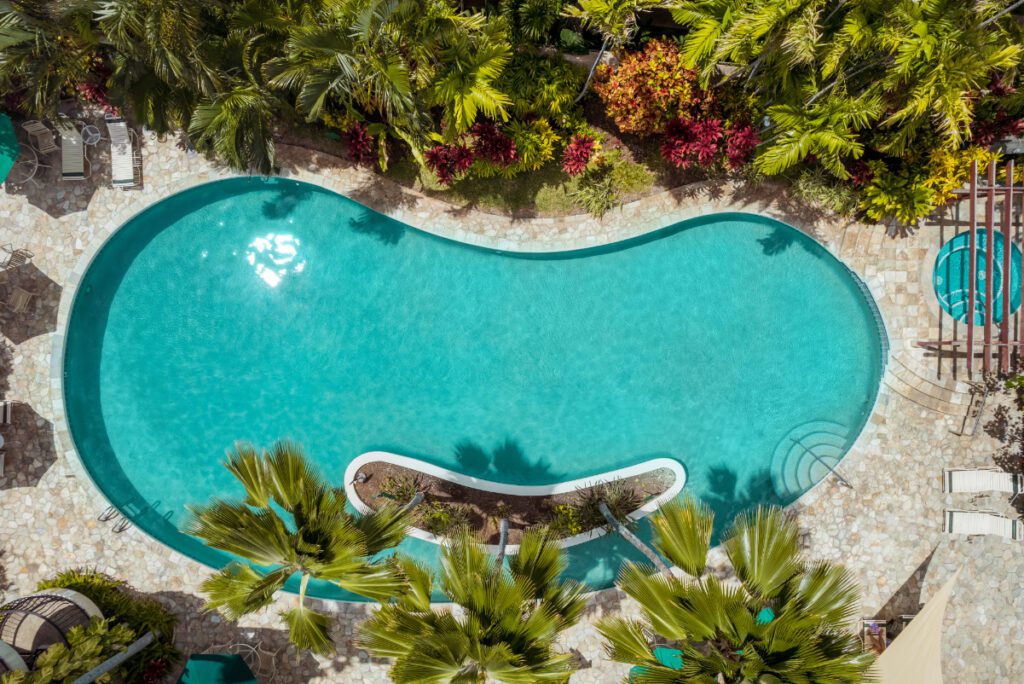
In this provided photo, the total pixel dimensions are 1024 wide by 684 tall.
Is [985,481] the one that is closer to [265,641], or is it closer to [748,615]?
[748,615]

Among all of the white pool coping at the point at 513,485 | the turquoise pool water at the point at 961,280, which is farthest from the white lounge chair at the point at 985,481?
the white pool coping at the point at 513,485

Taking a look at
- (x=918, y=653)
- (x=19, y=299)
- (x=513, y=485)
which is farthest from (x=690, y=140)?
(x=19, y=299)

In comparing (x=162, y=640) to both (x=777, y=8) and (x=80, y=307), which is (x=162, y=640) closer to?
(x=80, y=307)

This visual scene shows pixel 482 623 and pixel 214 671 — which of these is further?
pixel 214 671

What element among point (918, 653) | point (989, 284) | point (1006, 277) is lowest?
point (918, 653)

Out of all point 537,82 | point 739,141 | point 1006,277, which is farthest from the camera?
point 739,141

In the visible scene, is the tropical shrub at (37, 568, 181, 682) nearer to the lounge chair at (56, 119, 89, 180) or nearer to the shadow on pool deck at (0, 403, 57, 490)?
the shadow on pool deck at (0, 403, 57, 490)

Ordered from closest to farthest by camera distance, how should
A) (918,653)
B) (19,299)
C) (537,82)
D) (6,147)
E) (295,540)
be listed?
(295,540) < (918,653) < (537,82) < (6,147) < (19,299)
